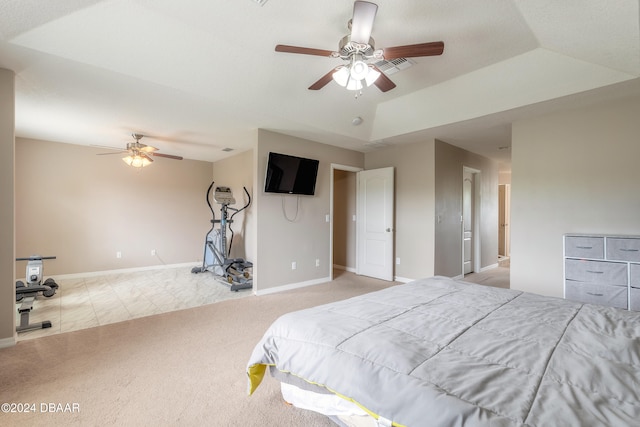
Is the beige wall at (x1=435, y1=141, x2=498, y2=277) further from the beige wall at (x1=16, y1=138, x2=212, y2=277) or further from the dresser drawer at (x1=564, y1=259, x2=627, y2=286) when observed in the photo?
the beige wall at (x1=16, y1=138, x2=212, y2=277)

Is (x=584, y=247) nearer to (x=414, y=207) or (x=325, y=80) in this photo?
(x=414, y=207)

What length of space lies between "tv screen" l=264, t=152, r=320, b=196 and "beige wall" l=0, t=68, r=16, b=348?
2.56m

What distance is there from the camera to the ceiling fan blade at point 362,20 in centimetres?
Answer: 171

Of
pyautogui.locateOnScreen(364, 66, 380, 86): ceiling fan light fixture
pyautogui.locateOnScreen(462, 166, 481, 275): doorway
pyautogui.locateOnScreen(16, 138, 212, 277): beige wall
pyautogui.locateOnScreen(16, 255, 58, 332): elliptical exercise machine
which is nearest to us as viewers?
pyautogui.locateOnScreen(364, 66, 380, 86): ceiling fan light fixture

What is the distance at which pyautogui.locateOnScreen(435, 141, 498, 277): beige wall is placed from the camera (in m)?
4.66

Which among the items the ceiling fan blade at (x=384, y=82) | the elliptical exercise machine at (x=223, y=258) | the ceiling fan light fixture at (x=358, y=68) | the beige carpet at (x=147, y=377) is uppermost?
the ceiling fan blade at (x=384, y=82)

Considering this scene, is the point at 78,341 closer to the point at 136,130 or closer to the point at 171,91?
the point at 171,91

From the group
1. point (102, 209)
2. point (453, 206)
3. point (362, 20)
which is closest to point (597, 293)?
point (453, 206)

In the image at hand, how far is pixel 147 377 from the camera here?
2061mm

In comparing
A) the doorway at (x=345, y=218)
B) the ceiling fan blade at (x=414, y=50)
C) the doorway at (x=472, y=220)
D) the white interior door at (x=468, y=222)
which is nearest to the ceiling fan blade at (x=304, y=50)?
the ceiling fan blade at (x=414, y=50)

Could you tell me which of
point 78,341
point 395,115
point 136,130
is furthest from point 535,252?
point 136,130

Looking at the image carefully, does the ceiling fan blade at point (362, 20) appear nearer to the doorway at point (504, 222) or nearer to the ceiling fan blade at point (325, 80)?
the ceiling fan blade at point (325, 80)

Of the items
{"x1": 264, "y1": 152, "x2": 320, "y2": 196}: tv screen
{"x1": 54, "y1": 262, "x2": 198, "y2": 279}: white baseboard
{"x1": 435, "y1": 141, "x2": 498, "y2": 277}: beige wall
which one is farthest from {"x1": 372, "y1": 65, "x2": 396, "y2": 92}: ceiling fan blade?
{"x1": 54, "y1": 262, "x2": 198, "y2": 279}: white baseboard

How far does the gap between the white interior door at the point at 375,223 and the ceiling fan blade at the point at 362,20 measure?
10.6 ft
